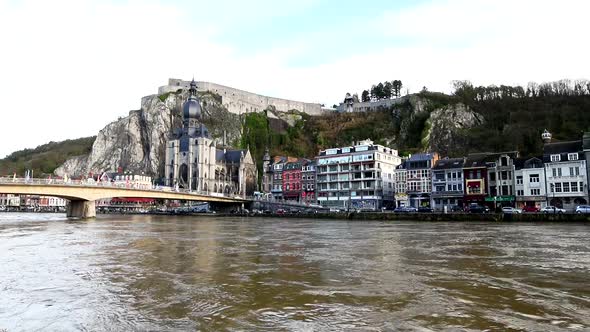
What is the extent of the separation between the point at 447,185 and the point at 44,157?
139641mm

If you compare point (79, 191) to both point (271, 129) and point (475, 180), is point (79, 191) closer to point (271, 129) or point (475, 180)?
point (475, 180)

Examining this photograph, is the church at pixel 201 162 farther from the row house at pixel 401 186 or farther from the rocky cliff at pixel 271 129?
the row house at pixel 401 186

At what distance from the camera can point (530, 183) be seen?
58062mm

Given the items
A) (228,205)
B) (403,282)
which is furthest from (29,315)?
(228,205)

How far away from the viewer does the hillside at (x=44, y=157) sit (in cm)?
14074

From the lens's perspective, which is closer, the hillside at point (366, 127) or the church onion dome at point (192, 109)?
the hillside at point (366, 127)

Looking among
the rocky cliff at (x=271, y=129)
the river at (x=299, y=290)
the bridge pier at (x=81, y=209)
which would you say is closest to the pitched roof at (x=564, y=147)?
the river at (x=299, y=290)

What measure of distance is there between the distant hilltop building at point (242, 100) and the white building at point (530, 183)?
95465 millimetres

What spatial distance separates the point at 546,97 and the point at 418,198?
186ft

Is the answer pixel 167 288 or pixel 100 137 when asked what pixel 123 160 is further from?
pixel 167 288

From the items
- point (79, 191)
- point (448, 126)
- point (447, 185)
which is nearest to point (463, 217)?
point (447, 185)

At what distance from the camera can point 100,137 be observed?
442 ft

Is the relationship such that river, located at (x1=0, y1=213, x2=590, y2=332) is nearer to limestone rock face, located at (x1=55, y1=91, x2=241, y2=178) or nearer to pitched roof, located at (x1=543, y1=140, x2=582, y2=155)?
pitched roof, located at (x1=543, y1=140, x2=582, y2=155)

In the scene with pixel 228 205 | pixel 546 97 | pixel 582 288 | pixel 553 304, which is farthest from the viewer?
Answer: pixel 546 97
